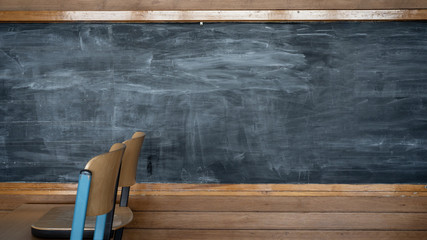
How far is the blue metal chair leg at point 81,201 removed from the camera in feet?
2.63

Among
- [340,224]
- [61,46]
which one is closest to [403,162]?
[340,224]

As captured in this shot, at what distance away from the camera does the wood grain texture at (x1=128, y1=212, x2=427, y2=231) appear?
194cm

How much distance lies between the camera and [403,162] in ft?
6.34

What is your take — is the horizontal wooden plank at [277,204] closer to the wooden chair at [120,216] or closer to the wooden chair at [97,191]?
the wooden chair at [120,216]

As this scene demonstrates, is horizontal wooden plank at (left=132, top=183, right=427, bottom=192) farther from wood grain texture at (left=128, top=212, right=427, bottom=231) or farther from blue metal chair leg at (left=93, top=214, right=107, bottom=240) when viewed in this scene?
blue metal chair leg at (left=93, top=214, right=107, bottom=240)

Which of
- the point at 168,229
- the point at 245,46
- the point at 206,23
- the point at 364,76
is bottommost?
the point at 168,229

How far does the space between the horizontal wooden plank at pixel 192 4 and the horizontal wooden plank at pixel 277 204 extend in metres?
1.11

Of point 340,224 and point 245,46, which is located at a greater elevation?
point 245,46

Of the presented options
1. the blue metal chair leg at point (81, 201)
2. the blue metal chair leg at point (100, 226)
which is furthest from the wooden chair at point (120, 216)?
the blue metal chair leg at point (81, 201)

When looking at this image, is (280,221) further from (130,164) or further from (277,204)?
(130,164)

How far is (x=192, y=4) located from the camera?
1.91 m

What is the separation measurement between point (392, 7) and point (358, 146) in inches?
32.2

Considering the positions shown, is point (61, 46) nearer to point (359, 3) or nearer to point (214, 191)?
point (214, 191)

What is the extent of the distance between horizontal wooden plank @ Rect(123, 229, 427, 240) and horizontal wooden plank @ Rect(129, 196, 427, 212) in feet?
0.43
